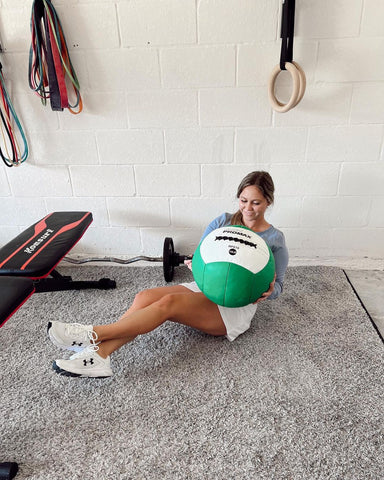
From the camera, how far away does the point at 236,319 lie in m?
1.68

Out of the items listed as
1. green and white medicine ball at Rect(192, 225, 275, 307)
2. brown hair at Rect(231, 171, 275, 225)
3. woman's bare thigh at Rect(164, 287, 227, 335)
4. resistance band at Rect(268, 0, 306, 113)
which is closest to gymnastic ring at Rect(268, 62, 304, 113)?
resistance band at Rect(268, 0, 306, 113)

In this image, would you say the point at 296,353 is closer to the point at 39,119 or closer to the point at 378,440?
the point at 378,440

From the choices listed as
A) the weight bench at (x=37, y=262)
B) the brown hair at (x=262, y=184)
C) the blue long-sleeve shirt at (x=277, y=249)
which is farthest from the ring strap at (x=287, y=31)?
the weight bench at (x=37, y=262)

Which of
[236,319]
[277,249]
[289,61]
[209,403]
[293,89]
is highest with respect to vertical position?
[289,61]

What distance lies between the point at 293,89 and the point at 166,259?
113 cm

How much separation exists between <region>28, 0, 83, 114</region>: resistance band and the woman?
109 cm

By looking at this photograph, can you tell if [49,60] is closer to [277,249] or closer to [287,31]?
[287,31]

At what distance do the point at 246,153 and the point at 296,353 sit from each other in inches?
44.8

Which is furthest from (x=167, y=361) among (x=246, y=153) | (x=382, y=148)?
(x=382, y=148)

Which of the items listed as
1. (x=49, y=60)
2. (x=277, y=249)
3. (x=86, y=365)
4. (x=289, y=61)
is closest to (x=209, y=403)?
(x=86, y=365)

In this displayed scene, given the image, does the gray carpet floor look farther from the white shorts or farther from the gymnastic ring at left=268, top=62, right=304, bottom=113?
the gymnastic ring at left=268, top=62, right=304, bottom=113

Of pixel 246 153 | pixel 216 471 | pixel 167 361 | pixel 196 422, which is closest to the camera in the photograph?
pixel 216 471

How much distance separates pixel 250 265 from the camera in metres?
1.38

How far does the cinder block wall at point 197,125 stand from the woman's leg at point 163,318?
2.73ft
